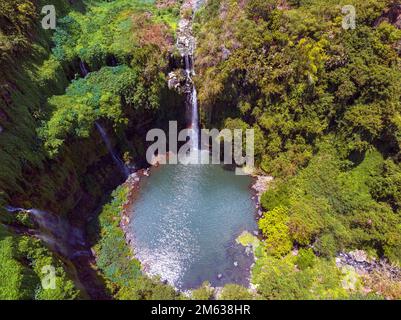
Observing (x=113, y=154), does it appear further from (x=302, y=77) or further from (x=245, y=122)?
(x=302, y=77)

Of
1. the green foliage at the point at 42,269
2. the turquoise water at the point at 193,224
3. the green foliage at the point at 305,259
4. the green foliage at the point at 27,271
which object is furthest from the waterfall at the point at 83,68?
the green foliage at the point at 305,259

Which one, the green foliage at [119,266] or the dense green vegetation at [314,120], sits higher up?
the dense green vegetation at [314,120]

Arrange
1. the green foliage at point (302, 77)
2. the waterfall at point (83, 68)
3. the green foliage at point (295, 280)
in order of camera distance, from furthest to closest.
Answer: the waterfall at point (83, 68) < the green foliage at point (302, 77) < the green foliage at point (295, 280)

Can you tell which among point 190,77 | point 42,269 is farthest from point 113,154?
point 42,269

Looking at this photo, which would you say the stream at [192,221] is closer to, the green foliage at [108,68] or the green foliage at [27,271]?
the green foliage at [108,68]

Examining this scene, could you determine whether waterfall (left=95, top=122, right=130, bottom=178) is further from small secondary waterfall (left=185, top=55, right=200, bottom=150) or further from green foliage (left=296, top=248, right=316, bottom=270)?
green foliage (left=296, top=248, right=316, bottom=270)

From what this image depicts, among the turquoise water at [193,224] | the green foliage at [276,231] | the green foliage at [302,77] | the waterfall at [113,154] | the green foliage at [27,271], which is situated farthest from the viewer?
the waterfall at [113,154]

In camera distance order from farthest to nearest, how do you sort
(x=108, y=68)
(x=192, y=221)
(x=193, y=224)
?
(x=108, y=68)
(x=192, y=221)
(x=193, y=224)
